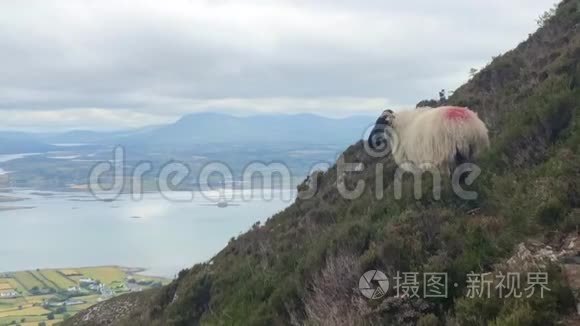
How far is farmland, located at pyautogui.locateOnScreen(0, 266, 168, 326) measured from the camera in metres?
30.5

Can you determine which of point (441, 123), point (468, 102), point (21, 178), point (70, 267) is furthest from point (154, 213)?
point (441, 123)

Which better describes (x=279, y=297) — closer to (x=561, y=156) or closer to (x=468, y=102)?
(x=561, y=156)

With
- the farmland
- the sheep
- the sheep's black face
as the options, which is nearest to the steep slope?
the sheep

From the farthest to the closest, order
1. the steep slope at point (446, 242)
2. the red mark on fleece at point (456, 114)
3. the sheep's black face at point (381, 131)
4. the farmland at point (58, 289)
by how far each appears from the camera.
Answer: the farmland at point (58, 289) < the sheep's black face at point (381, 131) < the red mark on fleece at point (456, 114) < the steep slope at point (446, 242)

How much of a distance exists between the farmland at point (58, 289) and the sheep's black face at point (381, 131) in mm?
19781

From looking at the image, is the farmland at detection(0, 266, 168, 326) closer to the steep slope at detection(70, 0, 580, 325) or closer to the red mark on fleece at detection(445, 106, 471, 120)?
the steep slope at detection(70, 0, 580, 325)

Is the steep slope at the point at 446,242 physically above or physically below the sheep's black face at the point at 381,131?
below

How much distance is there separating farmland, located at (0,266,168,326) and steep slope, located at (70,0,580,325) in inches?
795

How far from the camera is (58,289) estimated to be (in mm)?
37375

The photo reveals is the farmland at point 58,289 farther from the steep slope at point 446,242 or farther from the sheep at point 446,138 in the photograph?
the sheep at point 446,138

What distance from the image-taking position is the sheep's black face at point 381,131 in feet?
34.1

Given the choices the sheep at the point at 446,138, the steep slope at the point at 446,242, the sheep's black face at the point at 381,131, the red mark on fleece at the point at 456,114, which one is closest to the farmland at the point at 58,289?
the sheep's black face at the point at 381,131

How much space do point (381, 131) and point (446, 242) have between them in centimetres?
483

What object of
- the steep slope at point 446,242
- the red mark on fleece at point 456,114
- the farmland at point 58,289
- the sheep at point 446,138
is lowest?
the farmland at point 58,289
